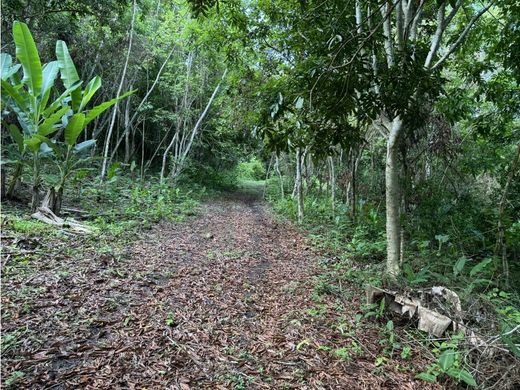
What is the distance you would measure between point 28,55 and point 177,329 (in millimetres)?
4591

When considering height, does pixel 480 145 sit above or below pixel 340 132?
above

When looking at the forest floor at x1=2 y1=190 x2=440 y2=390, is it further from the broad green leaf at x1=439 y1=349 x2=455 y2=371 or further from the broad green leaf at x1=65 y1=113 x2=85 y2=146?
the broad green leaf at x1=65 y1=113 x2=85 y2=146

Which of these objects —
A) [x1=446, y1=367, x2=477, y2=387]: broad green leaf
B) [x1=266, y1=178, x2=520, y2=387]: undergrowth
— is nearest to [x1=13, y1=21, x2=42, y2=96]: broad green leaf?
[x1=266, y1=178, x2=520, y2=387]: undergrowth

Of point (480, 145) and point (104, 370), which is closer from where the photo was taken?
point (104, 370)

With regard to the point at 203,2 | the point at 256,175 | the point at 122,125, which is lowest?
the point at 256,175

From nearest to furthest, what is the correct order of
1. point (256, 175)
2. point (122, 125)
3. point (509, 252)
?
1. point (509, 252)
2. point (122, 125)
3. point (256, 175)

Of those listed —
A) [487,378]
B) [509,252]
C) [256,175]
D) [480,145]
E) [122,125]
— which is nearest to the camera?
[487,378]

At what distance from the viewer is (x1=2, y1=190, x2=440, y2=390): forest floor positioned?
87.2 inches

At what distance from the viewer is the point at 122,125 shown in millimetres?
14555

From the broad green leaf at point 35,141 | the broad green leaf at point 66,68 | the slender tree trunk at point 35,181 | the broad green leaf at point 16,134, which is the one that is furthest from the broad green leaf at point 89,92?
the slender tree trunk at point 35,181

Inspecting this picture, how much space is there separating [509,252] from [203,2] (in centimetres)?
677

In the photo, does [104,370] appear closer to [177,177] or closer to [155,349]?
[155,349]

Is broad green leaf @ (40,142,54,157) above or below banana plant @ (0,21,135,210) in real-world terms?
below

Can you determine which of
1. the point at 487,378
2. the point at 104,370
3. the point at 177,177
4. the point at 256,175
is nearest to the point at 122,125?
the point at 177,177
